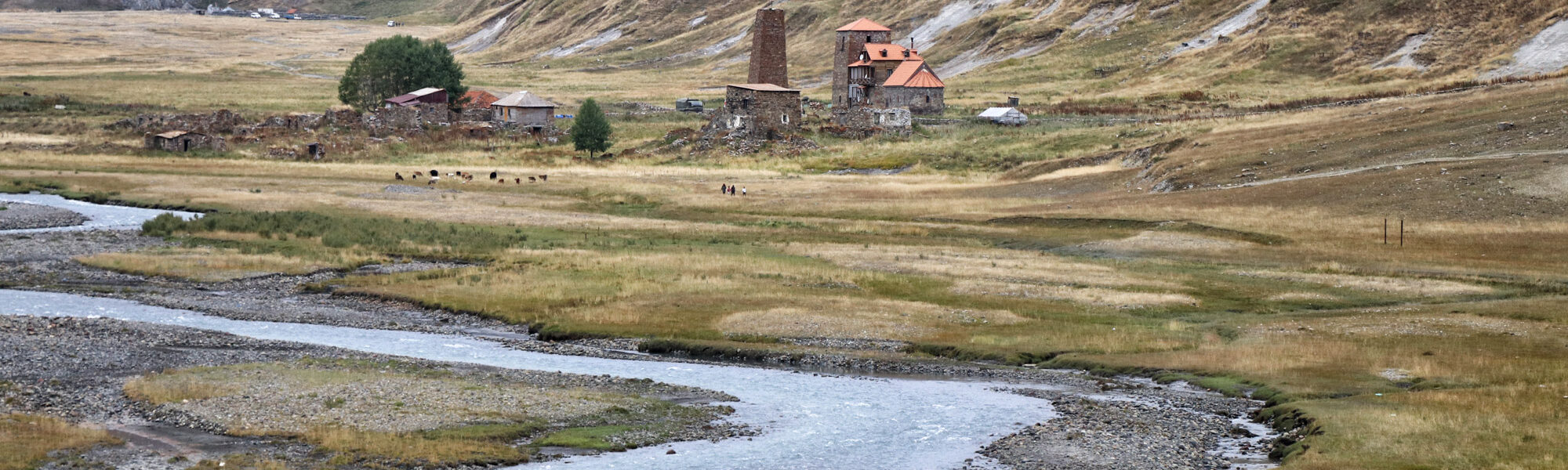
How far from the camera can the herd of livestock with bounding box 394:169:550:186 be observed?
9631 centimetres

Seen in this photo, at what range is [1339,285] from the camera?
55.8m

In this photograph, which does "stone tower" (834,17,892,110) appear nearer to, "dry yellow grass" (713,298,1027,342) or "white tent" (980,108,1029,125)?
"white tent" (980,108,1029,125)

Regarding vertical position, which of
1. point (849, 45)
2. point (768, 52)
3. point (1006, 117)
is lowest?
point (1006, 117)

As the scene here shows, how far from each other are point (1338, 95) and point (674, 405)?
359 ft

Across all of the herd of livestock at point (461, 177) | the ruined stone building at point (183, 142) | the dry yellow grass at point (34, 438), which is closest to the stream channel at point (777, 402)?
the dry yellow grass at point (34, 438)

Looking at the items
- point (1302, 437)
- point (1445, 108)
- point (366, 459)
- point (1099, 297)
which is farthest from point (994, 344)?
point (1445, 108)

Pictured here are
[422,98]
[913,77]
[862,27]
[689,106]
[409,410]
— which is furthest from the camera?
[689,106]

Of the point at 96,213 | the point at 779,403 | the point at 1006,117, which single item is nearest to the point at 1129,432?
the point at 779,403

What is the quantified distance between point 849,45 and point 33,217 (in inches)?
3361

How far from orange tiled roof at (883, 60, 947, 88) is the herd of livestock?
154 feet

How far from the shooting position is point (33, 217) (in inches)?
2867

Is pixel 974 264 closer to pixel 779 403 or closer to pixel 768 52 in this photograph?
pixel 779 403

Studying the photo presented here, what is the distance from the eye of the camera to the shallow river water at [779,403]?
3262cm

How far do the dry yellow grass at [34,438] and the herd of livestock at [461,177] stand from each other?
62.7 m
